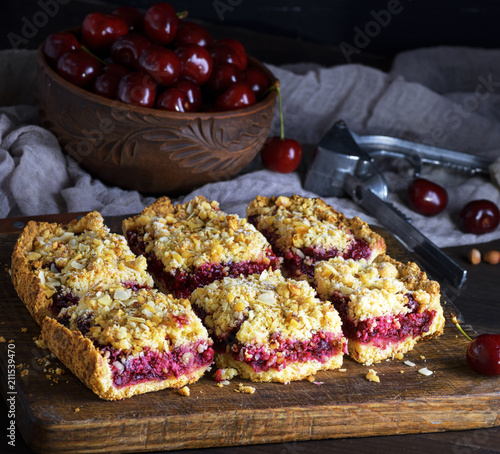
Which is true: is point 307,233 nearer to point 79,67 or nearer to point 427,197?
point 427,197

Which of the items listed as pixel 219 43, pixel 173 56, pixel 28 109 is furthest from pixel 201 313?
pixel 28 109

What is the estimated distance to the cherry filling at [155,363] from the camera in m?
2.31

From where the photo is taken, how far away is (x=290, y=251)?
310 cm

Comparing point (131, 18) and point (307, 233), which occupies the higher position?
point (131, 18)

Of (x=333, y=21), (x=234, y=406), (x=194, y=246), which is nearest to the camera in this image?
(x=234, y=406)

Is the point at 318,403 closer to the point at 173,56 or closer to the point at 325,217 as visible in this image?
the point at 325,217

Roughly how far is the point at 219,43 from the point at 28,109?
1.24 metres

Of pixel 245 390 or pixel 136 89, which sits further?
pixel 136 89

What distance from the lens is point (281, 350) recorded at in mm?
2498

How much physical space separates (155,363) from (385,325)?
35.8 inches

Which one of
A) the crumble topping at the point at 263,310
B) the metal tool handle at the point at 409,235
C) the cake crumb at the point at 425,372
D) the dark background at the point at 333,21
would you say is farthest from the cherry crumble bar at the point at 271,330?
the dark background at the point at 333,21

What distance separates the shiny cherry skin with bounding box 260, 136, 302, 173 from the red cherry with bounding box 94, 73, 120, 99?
1120 mm

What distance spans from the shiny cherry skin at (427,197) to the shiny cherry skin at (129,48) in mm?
1757

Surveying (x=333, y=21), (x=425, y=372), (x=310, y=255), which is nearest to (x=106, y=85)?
(x=310, y=255)
